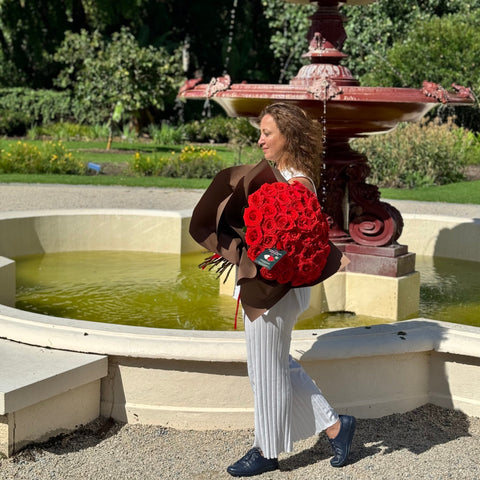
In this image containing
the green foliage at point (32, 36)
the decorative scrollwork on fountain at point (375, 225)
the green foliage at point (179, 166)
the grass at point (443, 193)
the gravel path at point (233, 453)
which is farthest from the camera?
the green foliage at point (32, 36)

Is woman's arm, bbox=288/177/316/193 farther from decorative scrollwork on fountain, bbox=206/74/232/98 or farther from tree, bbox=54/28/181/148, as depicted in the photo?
tree, bbox=54/28/181/148

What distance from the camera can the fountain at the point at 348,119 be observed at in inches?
213

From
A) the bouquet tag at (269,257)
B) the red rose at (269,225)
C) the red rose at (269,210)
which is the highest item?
the red rose at (269,210)

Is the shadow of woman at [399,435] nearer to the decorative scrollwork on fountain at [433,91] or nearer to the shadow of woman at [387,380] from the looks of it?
the shadow of woman at [387,380]

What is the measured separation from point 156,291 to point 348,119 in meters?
1.89

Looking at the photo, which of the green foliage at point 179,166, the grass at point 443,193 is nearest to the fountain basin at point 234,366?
the grass at point 443,193

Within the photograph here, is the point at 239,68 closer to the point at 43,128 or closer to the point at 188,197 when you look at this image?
the point at 43,128

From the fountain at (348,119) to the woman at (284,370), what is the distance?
1891mm

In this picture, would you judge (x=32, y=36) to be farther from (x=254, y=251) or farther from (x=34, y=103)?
(x=254, y=251)

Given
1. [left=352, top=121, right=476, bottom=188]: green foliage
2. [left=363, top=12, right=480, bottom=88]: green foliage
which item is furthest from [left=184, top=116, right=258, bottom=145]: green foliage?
[left=352, top=121, right=476, bottom=188]: green foliage

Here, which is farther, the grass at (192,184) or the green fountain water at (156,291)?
the grass at (192,184)

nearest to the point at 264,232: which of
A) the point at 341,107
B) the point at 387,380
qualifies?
the point at 387,380

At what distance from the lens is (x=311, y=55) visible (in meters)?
6.10

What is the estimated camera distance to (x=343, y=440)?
3.62 m
